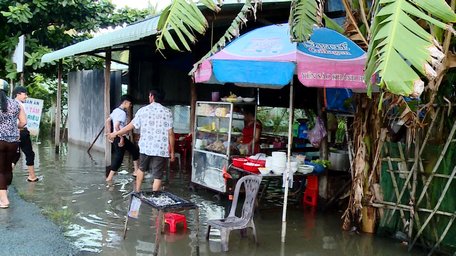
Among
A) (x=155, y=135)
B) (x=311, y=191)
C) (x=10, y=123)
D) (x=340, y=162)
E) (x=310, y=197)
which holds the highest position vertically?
(x=10, y=123)

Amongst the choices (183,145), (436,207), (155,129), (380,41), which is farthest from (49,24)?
(380,41)

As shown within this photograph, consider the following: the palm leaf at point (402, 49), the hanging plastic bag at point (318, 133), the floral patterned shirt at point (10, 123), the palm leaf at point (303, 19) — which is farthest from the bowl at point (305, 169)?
the floral patterned shirt at point (10, 123)

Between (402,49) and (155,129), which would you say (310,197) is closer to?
(155,129)

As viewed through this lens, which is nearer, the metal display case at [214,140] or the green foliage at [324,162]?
the green foliage at [324,162]

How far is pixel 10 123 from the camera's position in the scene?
6.81 meters

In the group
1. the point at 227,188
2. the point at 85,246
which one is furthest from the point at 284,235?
the point at 85,246

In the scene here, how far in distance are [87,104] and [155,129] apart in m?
8.99

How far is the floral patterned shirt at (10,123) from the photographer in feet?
22.1

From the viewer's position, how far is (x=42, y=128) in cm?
1908

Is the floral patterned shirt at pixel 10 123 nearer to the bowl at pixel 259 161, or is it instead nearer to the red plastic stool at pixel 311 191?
the bowl at pixel 259 161

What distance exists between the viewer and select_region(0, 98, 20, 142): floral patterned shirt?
265 inches

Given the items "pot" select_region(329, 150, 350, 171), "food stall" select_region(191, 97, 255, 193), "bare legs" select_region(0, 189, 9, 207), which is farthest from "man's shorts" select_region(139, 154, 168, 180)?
"pot" select_region(329, 150, 350, 171)

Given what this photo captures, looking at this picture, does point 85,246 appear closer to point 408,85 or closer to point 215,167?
point 215,167

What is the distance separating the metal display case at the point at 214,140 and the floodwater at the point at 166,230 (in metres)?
0.38
